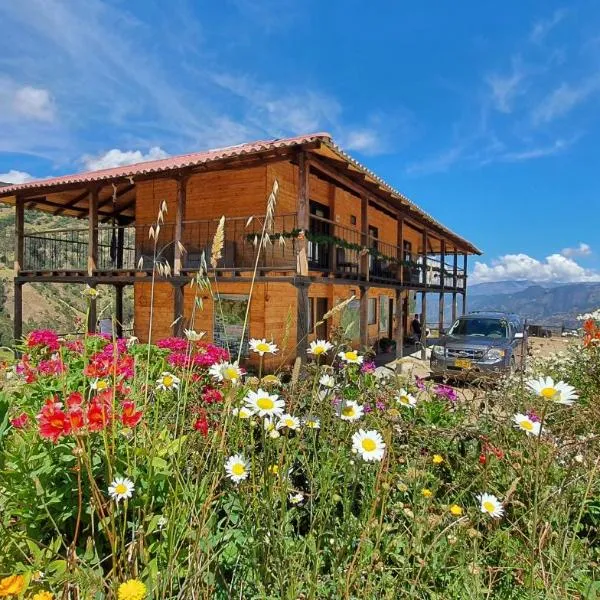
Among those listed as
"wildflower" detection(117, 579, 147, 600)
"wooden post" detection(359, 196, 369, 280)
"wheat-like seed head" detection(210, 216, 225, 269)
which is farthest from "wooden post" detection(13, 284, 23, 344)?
"wildflower" detection(117, 579, 147, 600)

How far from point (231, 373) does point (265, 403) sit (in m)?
0.18

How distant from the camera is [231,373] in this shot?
1566 millimetres

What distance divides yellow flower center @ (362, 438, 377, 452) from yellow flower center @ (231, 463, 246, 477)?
0.47m

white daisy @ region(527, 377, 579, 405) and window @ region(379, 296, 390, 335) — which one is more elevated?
white daisy @ region(527, 377, 579, 405)

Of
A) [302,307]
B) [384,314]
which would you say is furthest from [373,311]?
[302,307]

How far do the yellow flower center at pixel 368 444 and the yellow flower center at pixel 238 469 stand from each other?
472mm

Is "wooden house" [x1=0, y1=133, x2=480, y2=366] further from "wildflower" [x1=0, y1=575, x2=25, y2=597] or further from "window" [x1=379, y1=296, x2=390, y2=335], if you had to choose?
"wildflower" [x1=0, y1=575, x2=25, y2=597]

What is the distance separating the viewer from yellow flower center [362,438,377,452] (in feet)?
4.85

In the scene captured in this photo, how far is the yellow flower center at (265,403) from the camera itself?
1516mm

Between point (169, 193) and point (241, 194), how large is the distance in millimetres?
3007

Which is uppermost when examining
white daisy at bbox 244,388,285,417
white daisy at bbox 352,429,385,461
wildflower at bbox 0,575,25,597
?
white daisy at bbox 244,388,285,417

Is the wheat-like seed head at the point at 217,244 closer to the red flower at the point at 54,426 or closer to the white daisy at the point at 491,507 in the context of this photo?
the red flower at the point at 54,426

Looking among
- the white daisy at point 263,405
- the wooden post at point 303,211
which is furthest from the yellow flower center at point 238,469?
the wooden post at point 303,211

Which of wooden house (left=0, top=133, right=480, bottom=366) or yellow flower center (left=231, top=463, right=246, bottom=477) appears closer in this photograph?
yellow flower center (left=231, top=463, right=246, bottom=477)
